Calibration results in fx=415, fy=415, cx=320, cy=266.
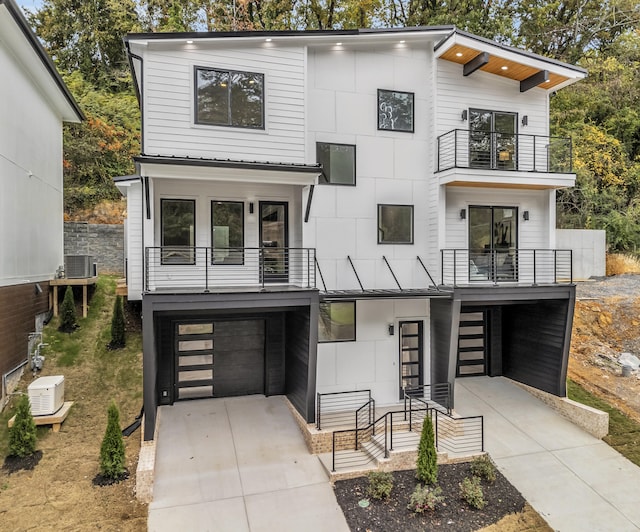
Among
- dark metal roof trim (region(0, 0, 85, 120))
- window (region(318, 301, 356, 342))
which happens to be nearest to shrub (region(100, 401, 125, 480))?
window (region(318, 301, 356, 342))

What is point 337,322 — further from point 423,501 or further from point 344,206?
point 423,501

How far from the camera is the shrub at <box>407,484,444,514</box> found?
6.80m

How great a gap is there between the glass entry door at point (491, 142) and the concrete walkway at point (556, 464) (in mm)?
6217

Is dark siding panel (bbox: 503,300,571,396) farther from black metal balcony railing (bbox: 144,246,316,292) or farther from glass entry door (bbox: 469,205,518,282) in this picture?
black metal balcony railing (bbox: 144,246,316,292)

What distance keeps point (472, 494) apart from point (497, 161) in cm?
817

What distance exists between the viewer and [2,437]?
799 cm

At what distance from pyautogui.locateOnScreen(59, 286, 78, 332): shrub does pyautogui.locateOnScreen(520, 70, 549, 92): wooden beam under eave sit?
45.0 ft

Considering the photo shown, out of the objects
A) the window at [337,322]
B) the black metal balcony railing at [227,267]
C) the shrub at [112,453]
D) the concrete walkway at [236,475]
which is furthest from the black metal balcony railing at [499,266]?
the shrub at [112,453]

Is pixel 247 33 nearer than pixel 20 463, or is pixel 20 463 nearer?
pixel 20 463

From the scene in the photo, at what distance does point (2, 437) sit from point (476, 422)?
32.5ft

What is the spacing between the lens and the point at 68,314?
445 inches

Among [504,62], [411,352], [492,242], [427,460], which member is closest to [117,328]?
[411,352]

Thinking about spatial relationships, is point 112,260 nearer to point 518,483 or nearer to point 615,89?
point 518,483

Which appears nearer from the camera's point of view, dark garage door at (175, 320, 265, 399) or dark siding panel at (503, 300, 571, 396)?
dark garage door at (175, 320, 265, 399)
